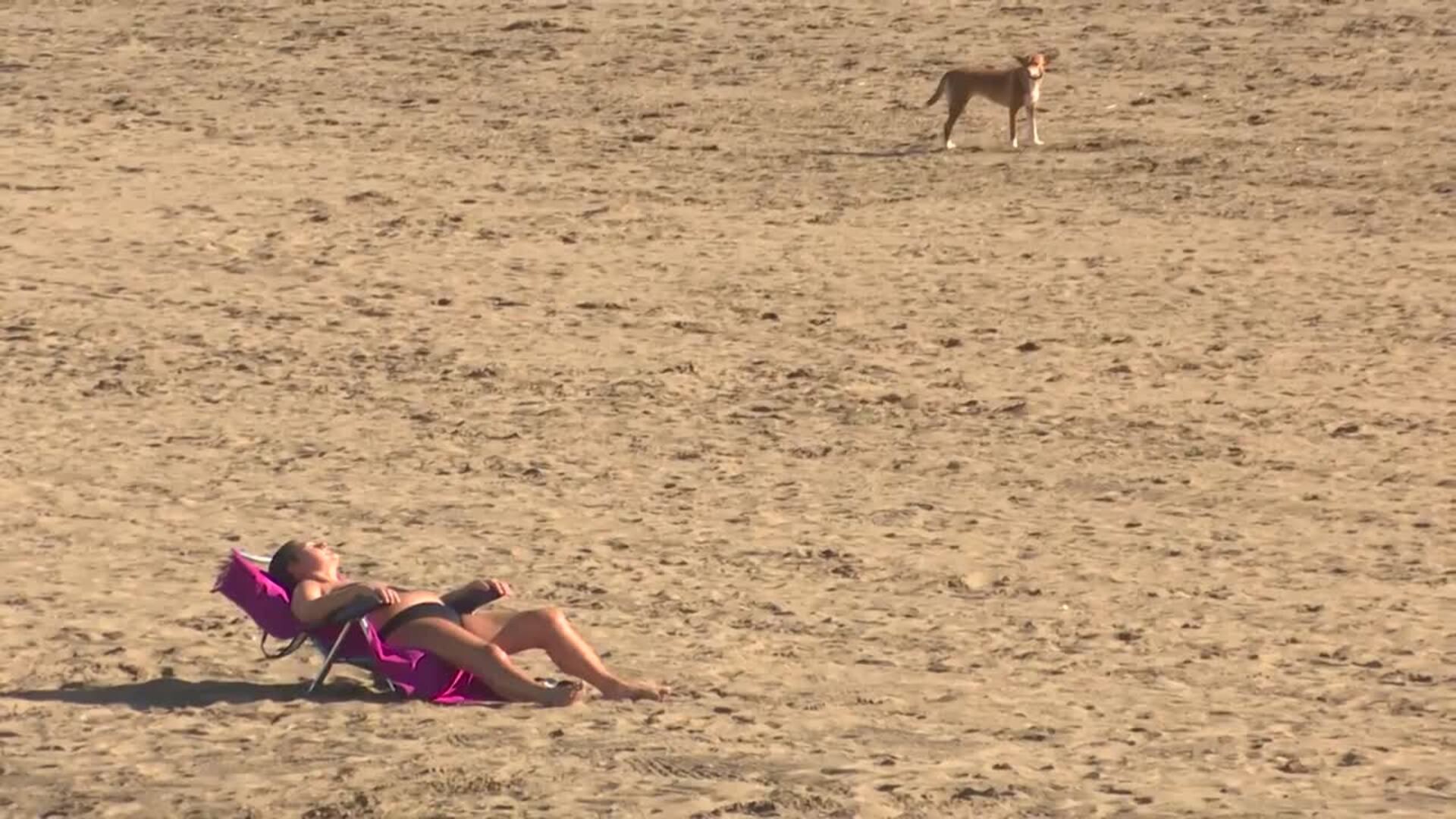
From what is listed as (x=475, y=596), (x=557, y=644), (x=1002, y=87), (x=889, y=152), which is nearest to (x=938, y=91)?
(x=1002, y=87)

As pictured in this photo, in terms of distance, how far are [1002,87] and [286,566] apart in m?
10.1

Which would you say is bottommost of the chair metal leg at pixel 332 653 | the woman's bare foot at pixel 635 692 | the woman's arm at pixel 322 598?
the woman's bare foot at pixel 635 692

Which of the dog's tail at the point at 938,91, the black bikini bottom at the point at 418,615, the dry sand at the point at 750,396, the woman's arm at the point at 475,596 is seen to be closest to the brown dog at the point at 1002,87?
the dog's tail at the point at 938,91

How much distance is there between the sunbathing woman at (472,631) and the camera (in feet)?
25.3

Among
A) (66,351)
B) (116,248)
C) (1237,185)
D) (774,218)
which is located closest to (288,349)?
(66,351)

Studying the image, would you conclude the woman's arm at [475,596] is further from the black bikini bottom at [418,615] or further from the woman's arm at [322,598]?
the woman's arm at [322,598]

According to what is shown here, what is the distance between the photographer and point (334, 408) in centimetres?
1196

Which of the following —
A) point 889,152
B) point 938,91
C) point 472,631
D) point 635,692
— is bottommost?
point 889,152

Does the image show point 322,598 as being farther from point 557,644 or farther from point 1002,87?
point 1002,87

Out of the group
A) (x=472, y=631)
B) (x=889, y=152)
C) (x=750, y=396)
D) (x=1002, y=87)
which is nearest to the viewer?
(x=472, y=631)

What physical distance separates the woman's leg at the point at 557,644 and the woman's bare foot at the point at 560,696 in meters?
0.09

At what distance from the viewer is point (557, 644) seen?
779 cm

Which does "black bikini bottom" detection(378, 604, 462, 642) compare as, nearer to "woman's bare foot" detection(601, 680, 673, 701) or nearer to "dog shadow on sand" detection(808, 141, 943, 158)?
"woman's bare foot" detection(601, 680, 673, 701)

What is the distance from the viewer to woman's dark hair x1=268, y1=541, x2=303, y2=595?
800cm
